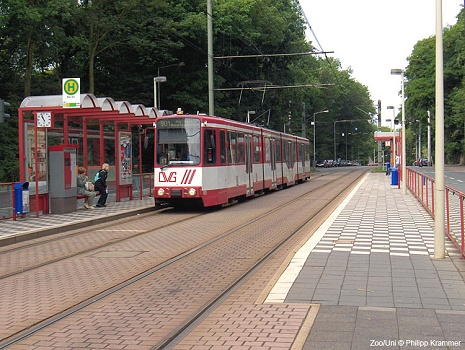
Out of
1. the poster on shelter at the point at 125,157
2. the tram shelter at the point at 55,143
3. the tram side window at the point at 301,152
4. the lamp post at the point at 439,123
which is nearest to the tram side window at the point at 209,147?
the tram shelter at the point at 55,143

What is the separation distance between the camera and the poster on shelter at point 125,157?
22.4m

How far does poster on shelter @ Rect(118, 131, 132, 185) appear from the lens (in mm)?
22375

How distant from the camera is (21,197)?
1648 cm

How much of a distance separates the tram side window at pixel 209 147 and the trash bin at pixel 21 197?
5.33 metres

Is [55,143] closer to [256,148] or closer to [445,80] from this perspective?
[256,148]

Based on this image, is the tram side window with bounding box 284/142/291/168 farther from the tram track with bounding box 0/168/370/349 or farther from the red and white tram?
the tram track with bounding box 0/168/370/349

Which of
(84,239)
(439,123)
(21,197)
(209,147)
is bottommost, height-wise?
(84,239)

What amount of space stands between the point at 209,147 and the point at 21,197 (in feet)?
19.1

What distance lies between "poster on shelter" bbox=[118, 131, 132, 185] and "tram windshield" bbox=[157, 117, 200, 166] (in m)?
3.72

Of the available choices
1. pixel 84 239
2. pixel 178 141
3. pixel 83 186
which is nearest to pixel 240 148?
pixel 178 141

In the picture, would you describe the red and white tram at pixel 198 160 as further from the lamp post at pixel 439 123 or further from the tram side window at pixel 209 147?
the lamp post at pixel 439 123

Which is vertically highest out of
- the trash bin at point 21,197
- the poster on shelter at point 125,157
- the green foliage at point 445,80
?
the green foliage at point 445,80

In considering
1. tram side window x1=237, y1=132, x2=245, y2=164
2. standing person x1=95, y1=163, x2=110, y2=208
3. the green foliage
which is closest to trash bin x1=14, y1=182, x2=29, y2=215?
standing person x1=95, y1=163, x2=110, y2=208

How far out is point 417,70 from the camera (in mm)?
72438
